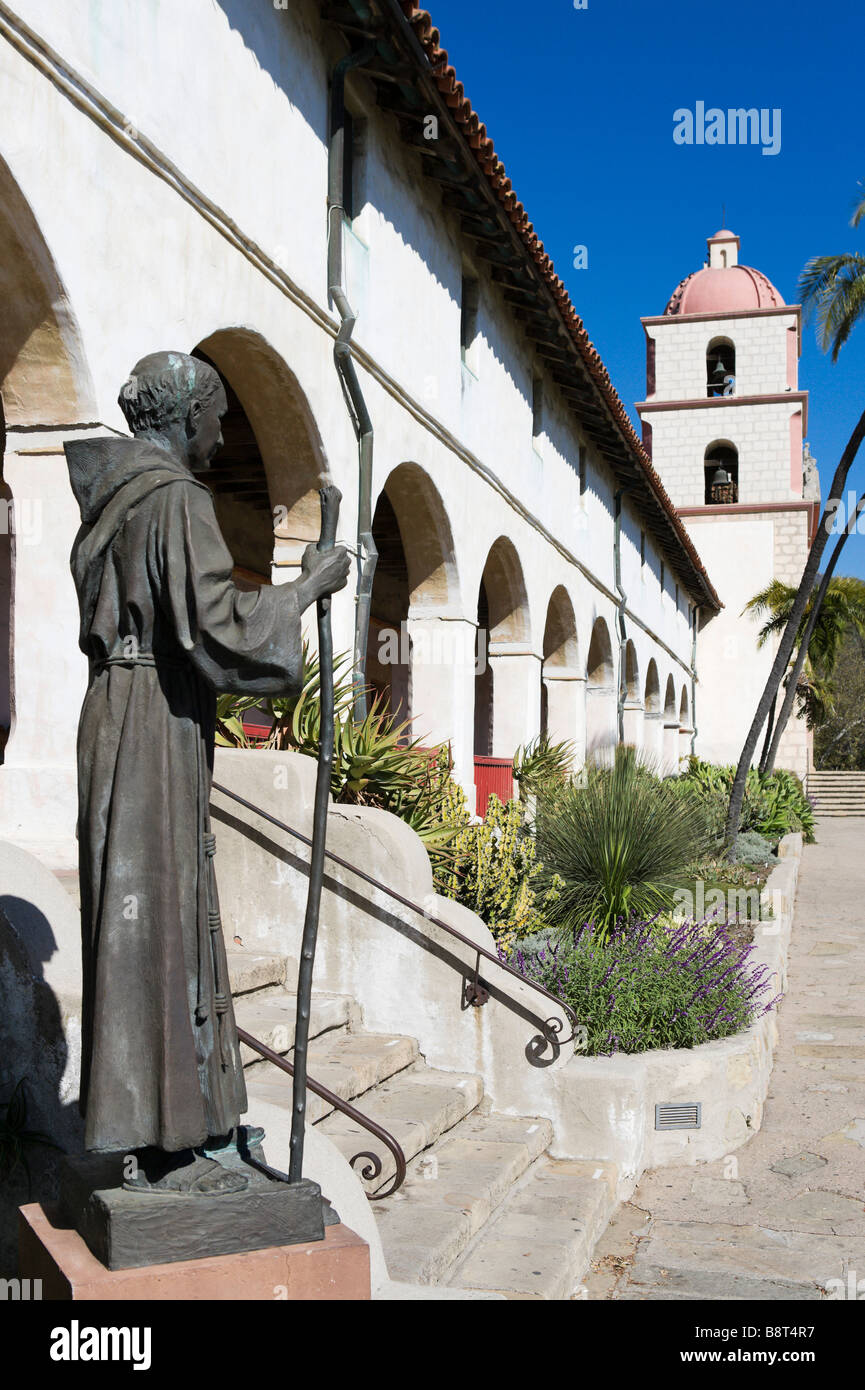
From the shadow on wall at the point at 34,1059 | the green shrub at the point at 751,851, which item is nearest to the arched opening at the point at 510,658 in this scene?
the green shrub at the point at 751,851

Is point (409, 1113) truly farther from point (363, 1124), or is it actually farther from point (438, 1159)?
point (363, 1124)

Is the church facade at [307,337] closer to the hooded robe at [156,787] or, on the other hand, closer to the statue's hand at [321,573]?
the hooded robe at [156,787]

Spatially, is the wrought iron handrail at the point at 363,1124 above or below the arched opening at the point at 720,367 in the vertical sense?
below

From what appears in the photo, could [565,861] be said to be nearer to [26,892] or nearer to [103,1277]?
[26,892]

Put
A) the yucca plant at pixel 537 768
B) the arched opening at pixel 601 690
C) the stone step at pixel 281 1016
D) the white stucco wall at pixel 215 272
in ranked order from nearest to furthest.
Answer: the stone step at pixel 281 1016 → the white stucco wall at pixel 215 272 → the yucca plant at pixel 537 768 → the arched opening at pixel 601 690

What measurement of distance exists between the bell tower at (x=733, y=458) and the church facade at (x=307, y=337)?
15256 millimetres

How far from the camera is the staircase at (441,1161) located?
4.21 m

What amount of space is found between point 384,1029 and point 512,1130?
796 mm

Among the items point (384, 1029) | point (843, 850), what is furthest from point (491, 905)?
point (843, 850)

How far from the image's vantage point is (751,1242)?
493 cm

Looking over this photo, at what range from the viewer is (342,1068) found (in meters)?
5.11

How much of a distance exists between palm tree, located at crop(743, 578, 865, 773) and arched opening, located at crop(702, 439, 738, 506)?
3.15 metres

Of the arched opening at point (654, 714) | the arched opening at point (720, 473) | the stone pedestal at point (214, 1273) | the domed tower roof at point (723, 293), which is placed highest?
the domed tower roof at point (723, 293)

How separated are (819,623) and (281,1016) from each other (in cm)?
2887
